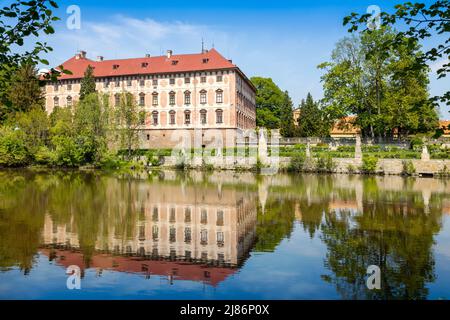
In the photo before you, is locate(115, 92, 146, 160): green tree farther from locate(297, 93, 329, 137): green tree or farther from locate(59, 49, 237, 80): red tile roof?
locate(297, 93, 329, 137): green tree

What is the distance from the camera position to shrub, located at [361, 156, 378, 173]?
129ft

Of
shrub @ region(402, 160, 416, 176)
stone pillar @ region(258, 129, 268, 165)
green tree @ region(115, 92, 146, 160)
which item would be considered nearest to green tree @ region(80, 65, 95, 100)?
green tree @ region(115, 92, 146, 160)

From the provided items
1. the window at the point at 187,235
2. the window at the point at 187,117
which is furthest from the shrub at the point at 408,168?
the window at the point at 187,235

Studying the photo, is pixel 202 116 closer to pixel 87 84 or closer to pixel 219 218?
pixel 87 84

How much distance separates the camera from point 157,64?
5622 cm

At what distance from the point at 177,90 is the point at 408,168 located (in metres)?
30.0

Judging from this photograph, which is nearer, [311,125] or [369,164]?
[369,164]

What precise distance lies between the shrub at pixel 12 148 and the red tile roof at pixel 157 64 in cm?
1152

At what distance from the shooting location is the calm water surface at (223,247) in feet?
26.0

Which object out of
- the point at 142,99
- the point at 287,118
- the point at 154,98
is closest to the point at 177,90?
the point at 154,98

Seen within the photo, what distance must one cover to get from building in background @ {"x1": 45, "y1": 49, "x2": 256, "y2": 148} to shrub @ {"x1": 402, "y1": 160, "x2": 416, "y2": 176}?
21.1 m

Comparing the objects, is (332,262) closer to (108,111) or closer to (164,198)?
(164,198)
